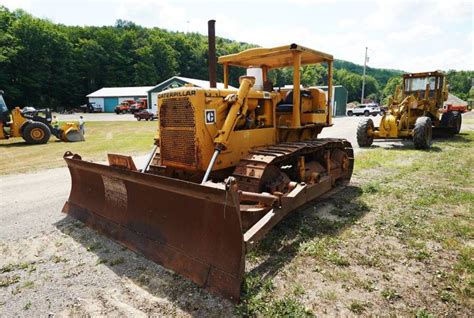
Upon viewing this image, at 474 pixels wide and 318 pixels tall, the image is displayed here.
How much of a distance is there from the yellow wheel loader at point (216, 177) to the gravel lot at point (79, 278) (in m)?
0.18

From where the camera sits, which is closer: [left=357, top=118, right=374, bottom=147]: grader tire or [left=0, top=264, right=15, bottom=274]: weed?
[left=0, top=264, right=15, bottom=274]: weed

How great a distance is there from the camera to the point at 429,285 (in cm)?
330

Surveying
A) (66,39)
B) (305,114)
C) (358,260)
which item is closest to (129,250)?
(358,260)

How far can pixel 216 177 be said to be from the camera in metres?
5.08

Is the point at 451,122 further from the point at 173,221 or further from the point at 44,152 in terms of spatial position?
the point at 44,152

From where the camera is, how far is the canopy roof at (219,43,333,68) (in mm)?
5596

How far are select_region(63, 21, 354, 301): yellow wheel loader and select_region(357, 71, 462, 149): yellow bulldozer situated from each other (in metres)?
6.93

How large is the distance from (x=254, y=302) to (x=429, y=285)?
181 cm

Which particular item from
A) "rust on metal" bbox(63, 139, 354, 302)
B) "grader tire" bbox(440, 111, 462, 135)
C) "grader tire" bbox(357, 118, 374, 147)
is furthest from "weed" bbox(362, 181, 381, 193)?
"grader tire" bbox(440, 111, 462, 135)

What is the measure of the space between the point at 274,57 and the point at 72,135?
42.8ft

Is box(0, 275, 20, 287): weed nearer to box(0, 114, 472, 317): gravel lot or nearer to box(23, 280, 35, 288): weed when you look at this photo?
box(0, 114, 472, 317): gravel lot

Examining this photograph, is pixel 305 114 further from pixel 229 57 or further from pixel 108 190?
pixel 108 190

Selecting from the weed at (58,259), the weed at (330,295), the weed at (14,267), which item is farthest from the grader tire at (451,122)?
the weed at (14,267)

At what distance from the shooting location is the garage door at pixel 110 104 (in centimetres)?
5322
